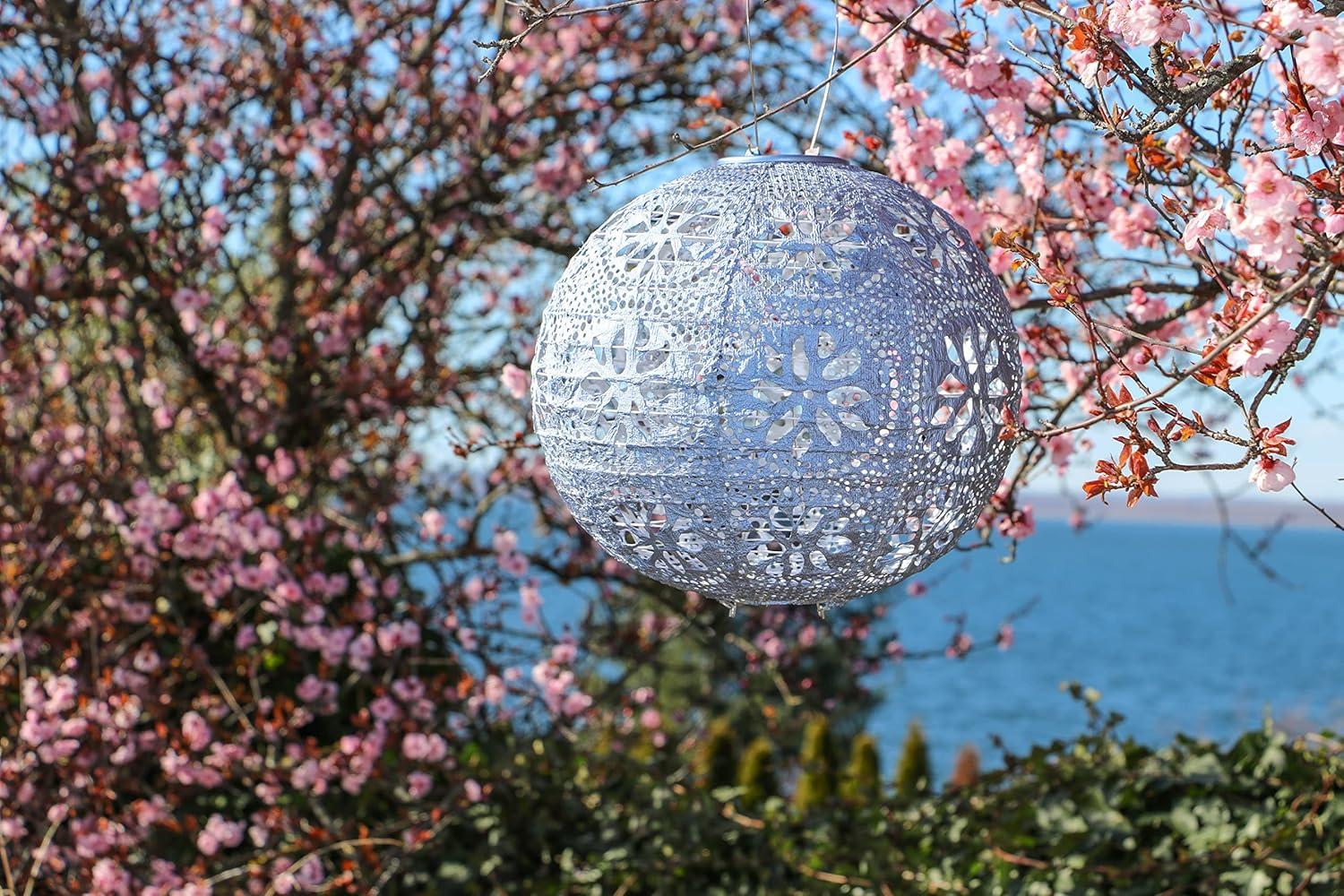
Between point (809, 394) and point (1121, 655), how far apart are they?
52682mm

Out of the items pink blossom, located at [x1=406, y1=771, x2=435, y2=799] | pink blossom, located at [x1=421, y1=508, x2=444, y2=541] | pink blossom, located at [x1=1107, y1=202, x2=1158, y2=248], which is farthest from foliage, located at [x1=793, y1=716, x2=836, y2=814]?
pink blossom, located at [x1=1107, y1=202, x2=1158, y2=248]

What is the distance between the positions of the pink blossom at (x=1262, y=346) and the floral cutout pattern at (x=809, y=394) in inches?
21.3

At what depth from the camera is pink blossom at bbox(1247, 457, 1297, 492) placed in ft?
6.16

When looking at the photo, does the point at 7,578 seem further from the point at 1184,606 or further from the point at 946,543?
the point at 1184,606

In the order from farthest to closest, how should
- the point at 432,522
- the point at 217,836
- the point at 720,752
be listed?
the point at 720,752 → the point at 432,522 → the point at 217,836

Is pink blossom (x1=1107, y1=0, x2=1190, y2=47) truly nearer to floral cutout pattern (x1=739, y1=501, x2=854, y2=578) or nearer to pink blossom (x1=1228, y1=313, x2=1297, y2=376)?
pink blossom (x1=1228, y1=313, x2=1297, y2=376)

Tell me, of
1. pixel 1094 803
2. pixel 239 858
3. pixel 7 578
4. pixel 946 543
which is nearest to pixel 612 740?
pixel 239 858

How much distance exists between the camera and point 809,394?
67.4 inches

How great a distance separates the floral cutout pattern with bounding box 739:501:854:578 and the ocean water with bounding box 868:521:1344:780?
21.8 metres

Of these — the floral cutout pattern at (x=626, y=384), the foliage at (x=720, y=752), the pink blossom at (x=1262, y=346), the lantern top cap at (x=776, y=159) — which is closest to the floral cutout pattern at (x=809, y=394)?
the floral cutout pattern at (x=626, y=384)

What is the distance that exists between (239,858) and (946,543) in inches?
107

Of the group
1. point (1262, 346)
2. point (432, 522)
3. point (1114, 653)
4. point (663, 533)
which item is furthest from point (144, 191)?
point (1114, 653)

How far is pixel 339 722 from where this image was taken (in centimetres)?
439

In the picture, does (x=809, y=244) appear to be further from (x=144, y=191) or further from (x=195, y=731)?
(x=144, y=191)
